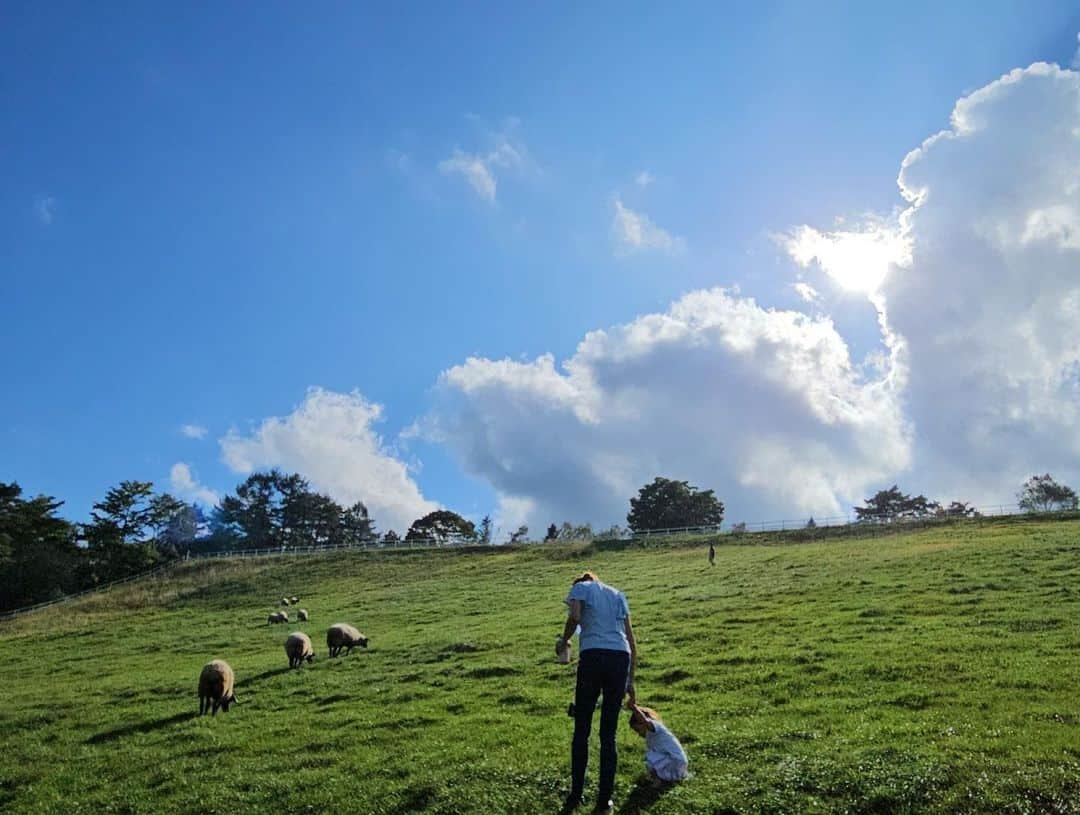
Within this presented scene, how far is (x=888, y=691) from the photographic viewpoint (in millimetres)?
15414

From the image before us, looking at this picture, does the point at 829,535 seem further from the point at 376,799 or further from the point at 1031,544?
the point at 376,799

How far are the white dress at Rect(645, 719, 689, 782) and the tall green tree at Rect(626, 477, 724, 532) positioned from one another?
12141cm

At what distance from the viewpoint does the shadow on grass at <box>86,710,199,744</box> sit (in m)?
18.2

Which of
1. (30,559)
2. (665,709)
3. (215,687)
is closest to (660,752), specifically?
(665,709)

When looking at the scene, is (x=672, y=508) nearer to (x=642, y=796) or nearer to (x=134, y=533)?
(x=134, y=533)

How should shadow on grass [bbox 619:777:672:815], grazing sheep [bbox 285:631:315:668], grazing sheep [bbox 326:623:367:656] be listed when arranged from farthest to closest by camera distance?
grazing sheep [bbox 326:623:367:656], grazing sheep [bbox 285:631:315:668], shadow on grass [bbox 619:777:672:815]

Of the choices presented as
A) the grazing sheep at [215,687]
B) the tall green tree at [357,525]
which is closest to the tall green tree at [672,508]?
the tall green tree at [357,525]

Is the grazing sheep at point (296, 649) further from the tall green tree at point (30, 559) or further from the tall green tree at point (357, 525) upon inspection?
the tall green tree at point (357, 525)

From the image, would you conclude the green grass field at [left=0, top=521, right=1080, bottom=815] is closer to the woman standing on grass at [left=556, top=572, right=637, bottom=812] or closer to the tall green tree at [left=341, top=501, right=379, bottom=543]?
the woman standing on grass at [left=556, top=572, right=637, bottom=812]

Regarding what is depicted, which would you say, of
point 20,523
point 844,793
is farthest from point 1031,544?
point 20,523

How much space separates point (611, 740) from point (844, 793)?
3.19 metres

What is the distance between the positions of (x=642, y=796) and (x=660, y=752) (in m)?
0.68

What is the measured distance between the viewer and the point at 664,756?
10695 mm

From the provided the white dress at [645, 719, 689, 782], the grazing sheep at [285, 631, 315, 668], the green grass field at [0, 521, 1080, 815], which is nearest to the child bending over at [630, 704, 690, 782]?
the white dress at [645, 719, 689, 782]
